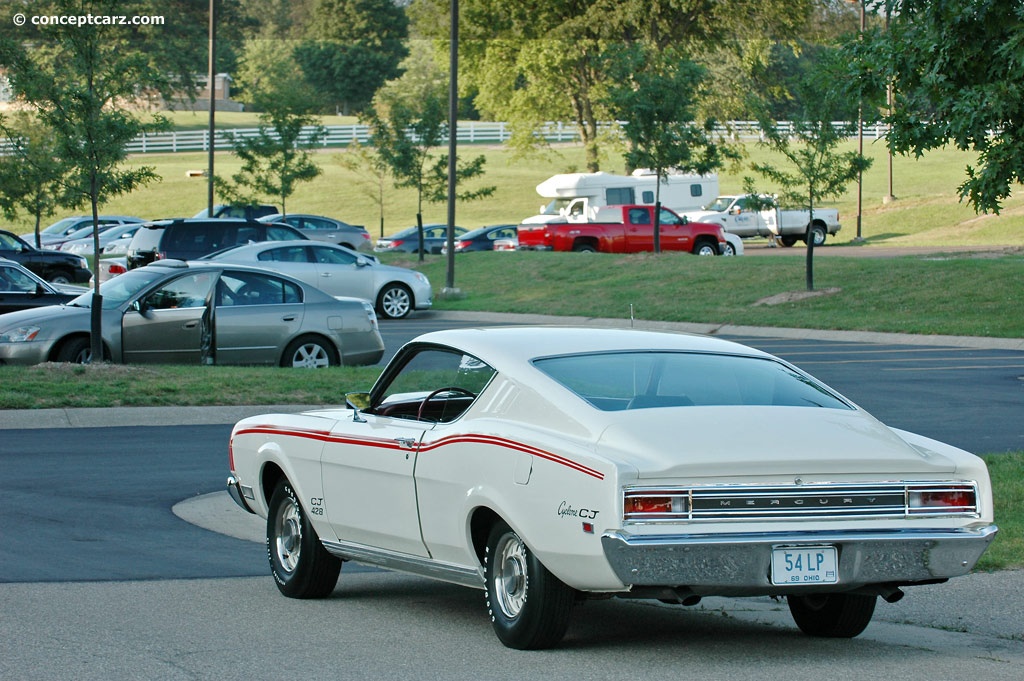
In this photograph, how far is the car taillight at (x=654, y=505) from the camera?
5742mm

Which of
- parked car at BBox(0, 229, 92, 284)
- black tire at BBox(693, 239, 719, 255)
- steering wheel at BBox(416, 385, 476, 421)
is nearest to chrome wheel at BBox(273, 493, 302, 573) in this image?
steering wheel at BBox(416, 385, 476, 421)

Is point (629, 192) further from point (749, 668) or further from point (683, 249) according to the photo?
point (749, 668)

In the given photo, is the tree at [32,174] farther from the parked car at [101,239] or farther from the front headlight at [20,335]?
the front headlight at [20,335]

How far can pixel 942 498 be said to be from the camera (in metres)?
6.19

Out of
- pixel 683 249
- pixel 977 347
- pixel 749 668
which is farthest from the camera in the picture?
pixel 683 249

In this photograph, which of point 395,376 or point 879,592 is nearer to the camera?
point 879,592

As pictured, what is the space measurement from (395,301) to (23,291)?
9.22 meters

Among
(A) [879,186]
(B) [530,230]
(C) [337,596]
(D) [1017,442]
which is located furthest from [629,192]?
(C) [337,596]

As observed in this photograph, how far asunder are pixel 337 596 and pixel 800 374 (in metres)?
2.85

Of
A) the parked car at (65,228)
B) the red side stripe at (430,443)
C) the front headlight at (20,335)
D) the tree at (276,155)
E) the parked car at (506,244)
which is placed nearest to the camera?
the red side stripe at (430,443)

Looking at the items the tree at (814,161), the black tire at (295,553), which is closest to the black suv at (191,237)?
the tree at (814,161)

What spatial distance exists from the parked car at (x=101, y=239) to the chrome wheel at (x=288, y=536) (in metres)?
41.7

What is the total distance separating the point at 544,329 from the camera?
752 cm

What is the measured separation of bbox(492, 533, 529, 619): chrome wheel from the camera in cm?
631
